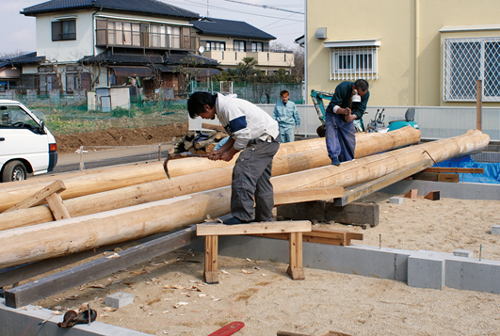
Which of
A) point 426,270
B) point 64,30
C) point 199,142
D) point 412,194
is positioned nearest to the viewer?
point 426,270

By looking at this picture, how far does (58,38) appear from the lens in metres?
34.7

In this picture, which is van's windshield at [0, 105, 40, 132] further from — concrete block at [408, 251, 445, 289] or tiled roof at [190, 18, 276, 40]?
tiled roof at [190, 18, 276, 40]

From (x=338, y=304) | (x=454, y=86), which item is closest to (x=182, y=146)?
(x=454, y=86)

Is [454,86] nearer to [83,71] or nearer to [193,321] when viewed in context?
[193,321]

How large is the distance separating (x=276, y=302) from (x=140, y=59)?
3292cm

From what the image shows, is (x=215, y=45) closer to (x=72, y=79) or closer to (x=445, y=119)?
(x=72, y=79)

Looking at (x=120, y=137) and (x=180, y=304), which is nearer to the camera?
(x=180, y=304)

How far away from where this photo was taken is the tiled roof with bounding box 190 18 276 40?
47.9 m

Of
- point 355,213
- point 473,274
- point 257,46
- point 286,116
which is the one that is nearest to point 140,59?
point 257,46

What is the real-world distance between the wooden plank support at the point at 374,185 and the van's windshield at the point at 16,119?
740 centimetres

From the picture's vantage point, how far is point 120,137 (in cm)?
2014

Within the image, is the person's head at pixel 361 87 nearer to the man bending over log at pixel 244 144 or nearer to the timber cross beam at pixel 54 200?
the man bending over log at pixel 244 144

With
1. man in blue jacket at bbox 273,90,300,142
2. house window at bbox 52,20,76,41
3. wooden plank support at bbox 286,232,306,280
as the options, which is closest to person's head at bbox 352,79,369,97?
wooden plank support at bbox 286,232,306,280

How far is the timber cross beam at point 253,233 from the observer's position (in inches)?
187
